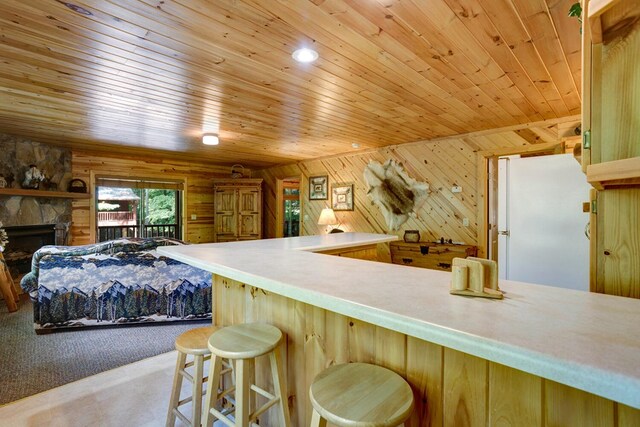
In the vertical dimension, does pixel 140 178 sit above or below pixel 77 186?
above

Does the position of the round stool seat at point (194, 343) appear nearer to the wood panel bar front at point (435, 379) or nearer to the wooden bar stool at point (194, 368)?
the wooden bar stool at point (194, 368)

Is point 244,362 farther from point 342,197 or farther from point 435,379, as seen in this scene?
point 342,197

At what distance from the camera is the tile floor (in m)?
1.94

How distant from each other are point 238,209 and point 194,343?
5376 millimetres

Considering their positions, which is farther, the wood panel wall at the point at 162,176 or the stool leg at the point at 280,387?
the wood panel wall at the point at 162,176

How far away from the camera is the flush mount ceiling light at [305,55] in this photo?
2.08 metres

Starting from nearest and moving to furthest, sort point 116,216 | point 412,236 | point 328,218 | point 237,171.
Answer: point 412,236
point 328,218
point 116,216
point 237,171

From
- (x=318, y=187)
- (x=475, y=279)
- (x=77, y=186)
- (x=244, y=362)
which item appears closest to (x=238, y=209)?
(x=318, y=187)

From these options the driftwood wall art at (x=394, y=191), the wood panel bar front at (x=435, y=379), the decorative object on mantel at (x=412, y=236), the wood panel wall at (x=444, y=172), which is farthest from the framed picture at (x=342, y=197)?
the wood panel bar front at (x=435, y=379)

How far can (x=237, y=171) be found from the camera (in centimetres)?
737

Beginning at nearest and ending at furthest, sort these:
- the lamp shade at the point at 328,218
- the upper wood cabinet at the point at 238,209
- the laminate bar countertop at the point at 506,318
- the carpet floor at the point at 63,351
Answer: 1. the laminate bar countertop at the point at 506,318
2. the carpet floor at the point at 63,351
3. the lamp shade at the point at 328,218
4. the upper wood cabinet at the point at 238,209

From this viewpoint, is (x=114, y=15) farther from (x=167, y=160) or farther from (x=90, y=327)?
(x=167, y=160)

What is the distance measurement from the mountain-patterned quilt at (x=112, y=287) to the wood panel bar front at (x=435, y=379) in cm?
220

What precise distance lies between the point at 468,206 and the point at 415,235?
804 millimetres
